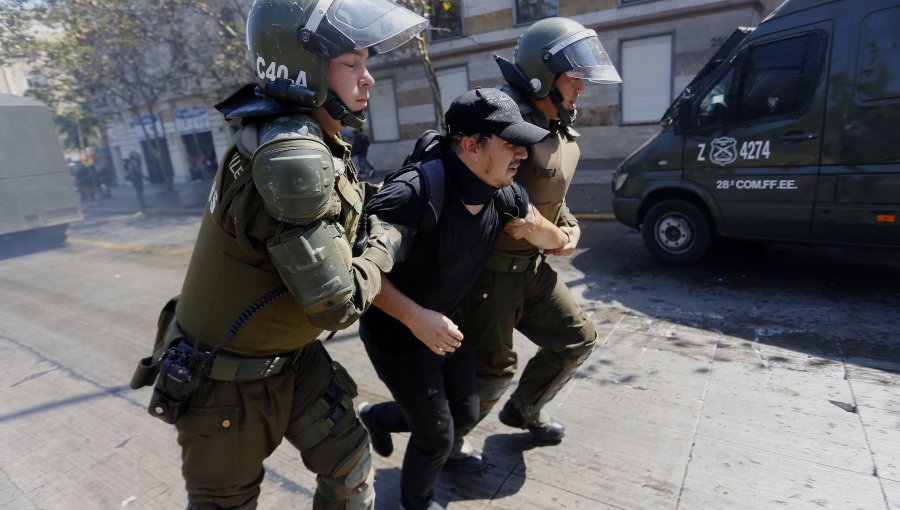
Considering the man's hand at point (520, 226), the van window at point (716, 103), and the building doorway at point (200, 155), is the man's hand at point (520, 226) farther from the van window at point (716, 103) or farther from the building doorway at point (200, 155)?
the building doorway at point (200, 155)

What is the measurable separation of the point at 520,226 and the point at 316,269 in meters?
1.03

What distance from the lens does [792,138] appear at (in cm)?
459

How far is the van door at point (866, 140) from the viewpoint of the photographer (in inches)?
163

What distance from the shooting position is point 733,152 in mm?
4977

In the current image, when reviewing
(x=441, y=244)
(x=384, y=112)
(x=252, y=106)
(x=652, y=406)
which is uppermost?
(x=384, y=112)

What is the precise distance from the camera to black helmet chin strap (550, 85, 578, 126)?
8.74 feet

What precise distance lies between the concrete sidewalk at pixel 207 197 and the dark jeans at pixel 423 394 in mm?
6747

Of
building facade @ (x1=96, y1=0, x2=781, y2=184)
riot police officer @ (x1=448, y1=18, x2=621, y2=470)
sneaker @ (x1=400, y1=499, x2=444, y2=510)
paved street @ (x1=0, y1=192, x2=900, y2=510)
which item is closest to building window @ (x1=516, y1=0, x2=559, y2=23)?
building facade @ (x1=96, y1=0, x2=781, y2=184)

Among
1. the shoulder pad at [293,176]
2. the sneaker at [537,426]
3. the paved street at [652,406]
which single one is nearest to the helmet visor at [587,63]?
the shoulder pad at [293,176]

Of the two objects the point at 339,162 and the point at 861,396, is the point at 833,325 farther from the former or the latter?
the point at 339,162

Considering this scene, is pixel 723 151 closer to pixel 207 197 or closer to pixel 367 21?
pixel 367 21

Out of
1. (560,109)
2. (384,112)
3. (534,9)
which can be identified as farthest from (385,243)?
(384,112)

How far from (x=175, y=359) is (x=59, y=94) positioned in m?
24.4

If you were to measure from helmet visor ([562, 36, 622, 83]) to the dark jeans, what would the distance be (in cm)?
141
